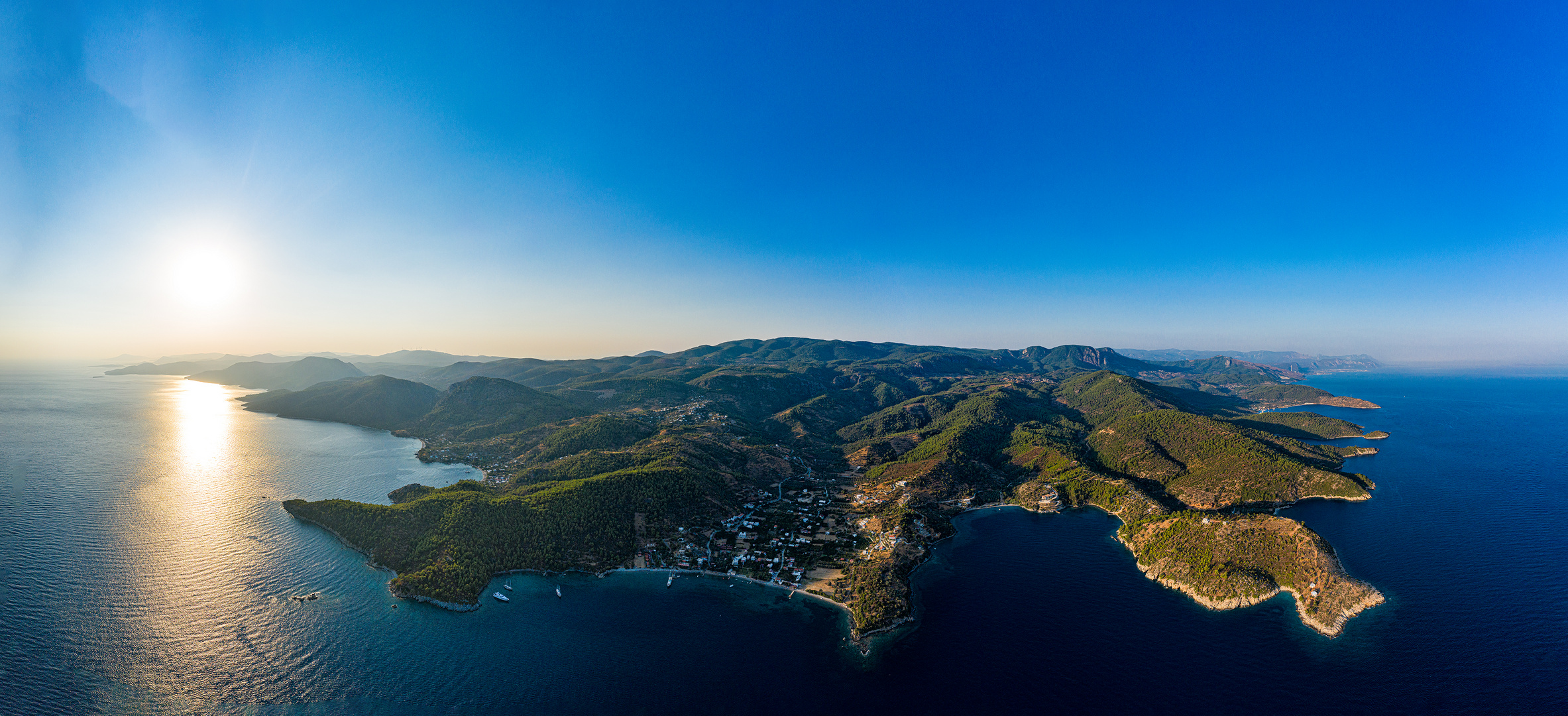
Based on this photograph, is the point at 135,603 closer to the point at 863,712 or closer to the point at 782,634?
the point at 782,634

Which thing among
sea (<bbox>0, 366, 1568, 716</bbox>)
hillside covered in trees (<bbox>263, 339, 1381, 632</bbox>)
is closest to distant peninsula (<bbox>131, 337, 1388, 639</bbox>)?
hillside covered in trees (<bbox>263, 339, 1381, 632</bbox>)

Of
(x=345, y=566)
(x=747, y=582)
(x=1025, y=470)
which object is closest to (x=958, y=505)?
(x=1025, y=470)

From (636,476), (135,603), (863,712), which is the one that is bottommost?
(863,712)

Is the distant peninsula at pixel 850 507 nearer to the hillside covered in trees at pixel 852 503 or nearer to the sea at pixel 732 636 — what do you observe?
the hillside covered in trees at pixel 852 503

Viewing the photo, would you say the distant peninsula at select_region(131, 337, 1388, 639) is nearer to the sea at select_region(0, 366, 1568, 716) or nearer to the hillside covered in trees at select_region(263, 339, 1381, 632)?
the hillside covered in trees at select_region(263, 339, 1381, 632)

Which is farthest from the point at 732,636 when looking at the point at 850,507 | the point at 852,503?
the point at 852,503

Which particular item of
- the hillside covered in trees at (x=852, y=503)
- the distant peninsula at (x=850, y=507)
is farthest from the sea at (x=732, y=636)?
the hillside covered in trees at (x=852, y=503)

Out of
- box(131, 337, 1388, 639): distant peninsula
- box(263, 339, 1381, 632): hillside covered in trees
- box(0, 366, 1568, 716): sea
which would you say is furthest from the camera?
box(263, 339, 1381, 632): hillside covered in trees

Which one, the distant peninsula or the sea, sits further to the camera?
the distant peninsula
